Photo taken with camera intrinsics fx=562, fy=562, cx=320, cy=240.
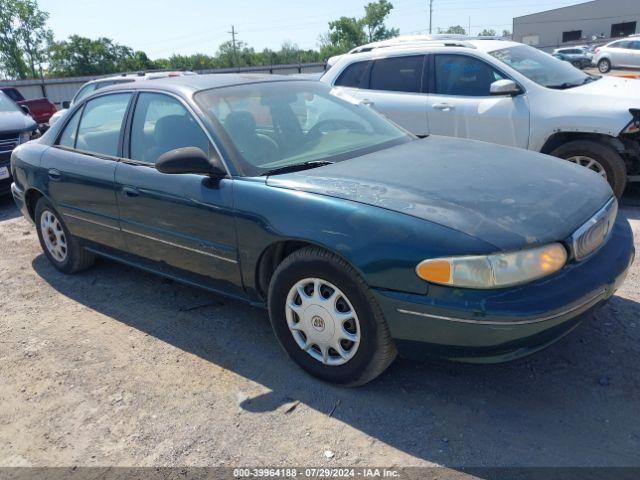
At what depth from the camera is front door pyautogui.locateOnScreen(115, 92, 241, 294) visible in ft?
10.7

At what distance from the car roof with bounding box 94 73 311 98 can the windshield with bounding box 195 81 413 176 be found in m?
0.08

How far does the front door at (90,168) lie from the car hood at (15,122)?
13.5 feet

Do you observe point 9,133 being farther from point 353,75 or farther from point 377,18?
point 377,18

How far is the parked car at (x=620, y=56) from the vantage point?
28891mm

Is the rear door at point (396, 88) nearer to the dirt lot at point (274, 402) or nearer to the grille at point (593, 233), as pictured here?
the dirt lot at point (274, 402)

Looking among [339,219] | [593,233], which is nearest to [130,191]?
[339,219]

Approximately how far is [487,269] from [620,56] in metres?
32.2

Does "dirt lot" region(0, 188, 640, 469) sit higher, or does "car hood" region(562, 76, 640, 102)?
"car hood" region(562, 76, 640, 102)

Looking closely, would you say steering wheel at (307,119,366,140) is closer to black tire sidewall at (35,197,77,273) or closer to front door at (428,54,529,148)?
black tire sidewall at (35,197,77,273)

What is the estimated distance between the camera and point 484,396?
9.37ft

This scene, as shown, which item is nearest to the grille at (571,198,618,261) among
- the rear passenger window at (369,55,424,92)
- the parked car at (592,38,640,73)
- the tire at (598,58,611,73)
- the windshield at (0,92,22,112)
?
the rear passenger window at (369,55,424,92)

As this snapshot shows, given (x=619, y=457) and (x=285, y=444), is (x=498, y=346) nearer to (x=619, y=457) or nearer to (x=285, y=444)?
(x=619, y=457)

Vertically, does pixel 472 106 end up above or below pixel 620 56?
above

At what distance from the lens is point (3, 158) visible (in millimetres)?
7707
